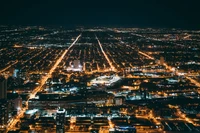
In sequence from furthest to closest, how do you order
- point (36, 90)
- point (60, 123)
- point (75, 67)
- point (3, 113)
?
1. point (75, 67)
2. point (36, 90)
3. point (3, 113)
4. point (60, 123)

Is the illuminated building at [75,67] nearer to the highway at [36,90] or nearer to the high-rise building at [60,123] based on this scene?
the highway at [36,90]

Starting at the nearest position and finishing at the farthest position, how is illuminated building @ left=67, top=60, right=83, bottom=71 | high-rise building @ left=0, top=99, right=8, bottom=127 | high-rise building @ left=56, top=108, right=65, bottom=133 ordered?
high-rise building @ left=56, top=108, right=65, bottom=133 → high-rise building @ left=0, top=99, right=8, bottom=127 → illuminated building @ left=67, top=60, right=83, bottom=71

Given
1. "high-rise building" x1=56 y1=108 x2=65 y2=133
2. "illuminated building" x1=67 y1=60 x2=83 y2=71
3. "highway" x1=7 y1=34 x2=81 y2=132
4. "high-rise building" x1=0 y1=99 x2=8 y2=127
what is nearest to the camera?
"high-rise building" x1=56 y1=108 x2=65 y2=133

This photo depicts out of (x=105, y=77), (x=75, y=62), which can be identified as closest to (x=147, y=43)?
(x=75, y=62)

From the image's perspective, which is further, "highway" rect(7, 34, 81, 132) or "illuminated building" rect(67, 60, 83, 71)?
"illuminated building" rect(67, 60, 83, 71)

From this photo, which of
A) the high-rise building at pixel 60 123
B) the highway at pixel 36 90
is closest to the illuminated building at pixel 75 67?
the highway at pixel 36 90

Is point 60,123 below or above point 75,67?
below

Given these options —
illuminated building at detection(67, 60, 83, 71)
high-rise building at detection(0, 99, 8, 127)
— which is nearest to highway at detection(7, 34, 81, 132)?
high-rise building at detection(0, 99, 8, 127)

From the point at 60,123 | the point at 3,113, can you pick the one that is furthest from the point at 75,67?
the point at 60,123

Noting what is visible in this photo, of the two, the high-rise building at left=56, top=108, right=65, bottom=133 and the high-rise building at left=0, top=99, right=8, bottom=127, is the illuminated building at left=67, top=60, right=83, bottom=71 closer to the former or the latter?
the high-rise building at left=0, top=99, right=8, bottom=127

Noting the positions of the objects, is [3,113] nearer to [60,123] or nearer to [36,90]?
[60,123]

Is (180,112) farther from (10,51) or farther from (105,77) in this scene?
(10,51)
